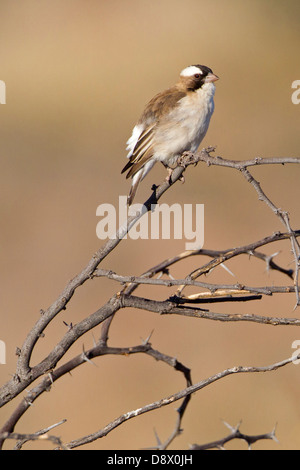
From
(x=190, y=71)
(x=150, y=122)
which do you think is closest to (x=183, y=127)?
(x=150, y=122)

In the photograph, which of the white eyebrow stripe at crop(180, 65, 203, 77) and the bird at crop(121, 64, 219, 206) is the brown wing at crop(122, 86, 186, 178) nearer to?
the bird at crop(121, 64, 219, 206)

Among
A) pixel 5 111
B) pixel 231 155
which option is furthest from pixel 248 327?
pixel 5 111

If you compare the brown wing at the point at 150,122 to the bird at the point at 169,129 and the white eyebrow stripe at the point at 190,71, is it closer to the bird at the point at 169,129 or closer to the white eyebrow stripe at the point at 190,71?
the bird at the point at 169,129

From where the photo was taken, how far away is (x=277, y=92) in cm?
956

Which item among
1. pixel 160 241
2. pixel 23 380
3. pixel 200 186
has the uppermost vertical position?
pixel 200 186

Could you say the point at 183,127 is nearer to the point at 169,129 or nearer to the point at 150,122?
the point at 169,129

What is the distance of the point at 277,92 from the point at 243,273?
3790 millimetres

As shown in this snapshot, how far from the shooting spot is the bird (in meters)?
3.61

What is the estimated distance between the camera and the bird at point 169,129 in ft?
11.8

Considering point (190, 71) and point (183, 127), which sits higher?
point (190, 71)

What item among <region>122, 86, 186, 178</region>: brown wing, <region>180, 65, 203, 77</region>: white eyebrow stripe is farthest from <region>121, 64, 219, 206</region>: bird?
<region>180, 65, 203, 77</region>: white eyebrow stripe

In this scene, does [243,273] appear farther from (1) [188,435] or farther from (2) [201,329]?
(1) [188,435]

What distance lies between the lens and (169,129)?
12.0ft

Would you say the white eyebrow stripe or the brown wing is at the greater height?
the white eyebrow stripe
